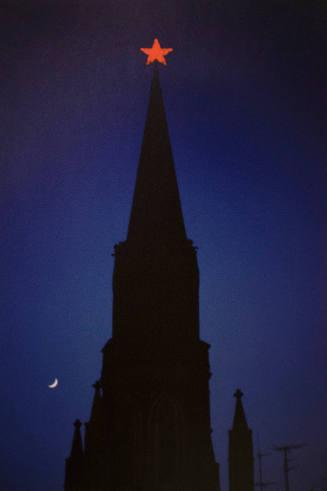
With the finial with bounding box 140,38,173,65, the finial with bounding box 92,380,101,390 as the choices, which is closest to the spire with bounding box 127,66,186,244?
the finial with bounding box 140,38,173,65

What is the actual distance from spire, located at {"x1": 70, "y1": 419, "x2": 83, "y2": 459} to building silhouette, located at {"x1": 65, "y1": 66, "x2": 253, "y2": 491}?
0.05 metres

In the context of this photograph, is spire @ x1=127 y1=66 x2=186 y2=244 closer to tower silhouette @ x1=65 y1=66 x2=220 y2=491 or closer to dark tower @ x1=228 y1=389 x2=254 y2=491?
tower silhouette @ x1=65 y1=66 x2=220 y2=491

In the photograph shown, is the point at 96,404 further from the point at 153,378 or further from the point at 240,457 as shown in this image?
the point at 240,457

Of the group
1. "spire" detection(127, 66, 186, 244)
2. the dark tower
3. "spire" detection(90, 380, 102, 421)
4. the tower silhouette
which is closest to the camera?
the tower silhouette

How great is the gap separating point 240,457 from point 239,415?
77.3 inches

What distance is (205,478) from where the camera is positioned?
30.4 m

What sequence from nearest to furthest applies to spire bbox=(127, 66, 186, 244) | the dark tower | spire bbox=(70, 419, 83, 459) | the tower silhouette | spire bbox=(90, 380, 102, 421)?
the tower silhouette
the dark tower
spire bbox=(90, 380, 102, 421)
spire bbox=(70, 419, 83, 459)
spire bbox=(127, 66, 186, 244)

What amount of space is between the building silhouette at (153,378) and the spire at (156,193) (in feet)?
0.20

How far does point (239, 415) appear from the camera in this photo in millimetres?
32406

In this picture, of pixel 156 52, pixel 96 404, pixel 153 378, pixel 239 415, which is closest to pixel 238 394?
pixel 239 415

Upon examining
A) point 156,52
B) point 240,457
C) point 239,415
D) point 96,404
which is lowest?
point 240,457

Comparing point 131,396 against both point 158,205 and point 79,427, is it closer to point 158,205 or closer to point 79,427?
point 79,427

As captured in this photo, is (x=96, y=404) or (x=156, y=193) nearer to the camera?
(x=96, y=404)

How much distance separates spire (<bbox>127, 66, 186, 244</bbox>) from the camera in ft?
116
